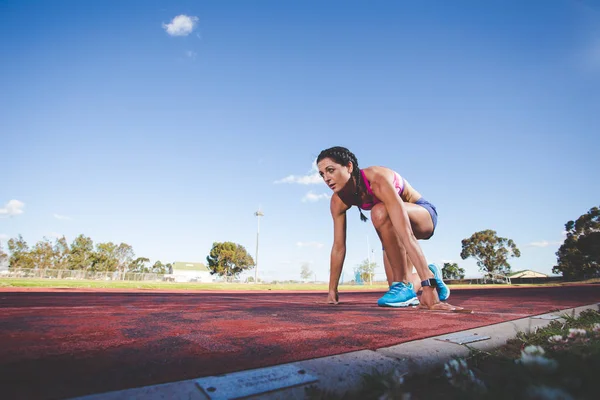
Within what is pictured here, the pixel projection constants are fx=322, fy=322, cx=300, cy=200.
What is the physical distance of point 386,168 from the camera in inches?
132

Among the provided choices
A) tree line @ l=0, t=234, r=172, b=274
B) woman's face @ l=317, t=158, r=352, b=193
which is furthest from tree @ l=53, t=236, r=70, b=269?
woman's face @ l=317, t=158, r=352, b=193

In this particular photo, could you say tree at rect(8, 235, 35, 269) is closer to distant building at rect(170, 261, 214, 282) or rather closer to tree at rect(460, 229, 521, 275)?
distant building at rect(170, 261, 214, 282)

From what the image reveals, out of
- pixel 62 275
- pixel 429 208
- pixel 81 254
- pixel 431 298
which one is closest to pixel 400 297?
pixel 431 298

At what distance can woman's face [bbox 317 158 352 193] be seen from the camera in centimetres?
329

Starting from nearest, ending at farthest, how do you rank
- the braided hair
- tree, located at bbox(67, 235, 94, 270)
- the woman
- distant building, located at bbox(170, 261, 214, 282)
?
the woman → the braided hair → tree, located at bbox(67, 235, 94, 270) → distant building, located at bbox(170, 261, 214, 282)

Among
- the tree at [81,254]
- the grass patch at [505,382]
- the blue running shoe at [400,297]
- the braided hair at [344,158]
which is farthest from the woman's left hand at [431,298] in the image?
the tree at [81,254]

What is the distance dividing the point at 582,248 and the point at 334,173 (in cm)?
5020

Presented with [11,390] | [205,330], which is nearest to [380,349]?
[205,330]

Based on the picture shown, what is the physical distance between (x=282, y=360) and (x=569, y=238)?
2130 inches

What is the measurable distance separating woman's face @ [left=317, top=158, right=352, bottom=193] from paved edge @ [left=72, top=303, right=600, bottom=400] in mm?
2050

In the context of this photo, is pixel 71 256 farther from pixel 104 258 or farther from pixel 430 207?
pixel 430 207

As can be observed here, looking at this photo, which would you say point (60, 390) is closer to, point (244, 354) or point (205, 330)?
point (244, 354)

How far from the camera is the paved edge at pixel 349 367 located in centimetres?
74

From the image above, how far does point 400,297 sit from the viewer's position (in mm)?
3230
